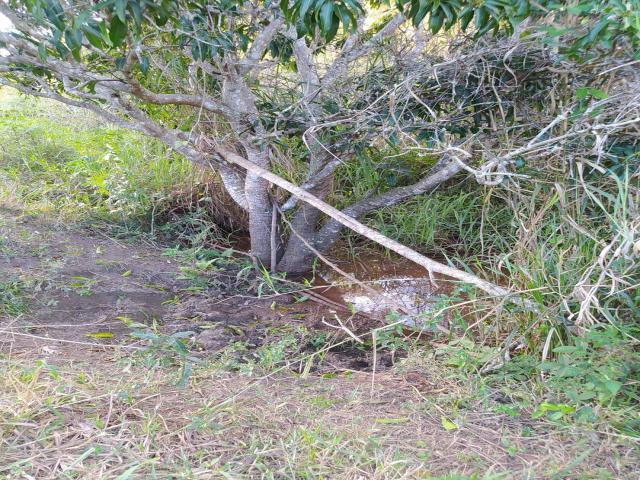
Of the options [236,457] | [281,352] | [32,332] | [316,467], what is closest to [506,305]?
[281,352]

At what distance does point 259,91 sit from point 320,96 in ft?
1.85

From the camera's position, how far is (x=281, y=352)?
95.4 inches

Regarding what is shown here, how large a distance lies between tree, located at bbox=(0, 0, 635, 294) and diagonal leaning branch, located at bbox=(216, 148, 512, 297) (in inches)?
1.8

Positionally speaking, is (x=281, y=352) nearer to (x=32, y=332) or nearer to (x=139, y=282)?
(x=32, y=332)

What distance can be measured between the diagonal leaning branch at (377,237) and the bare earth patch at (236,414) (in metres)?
0.44

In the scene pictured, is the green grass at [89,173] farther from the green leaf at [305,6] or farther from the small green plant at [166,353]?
the green leaf at [305,6]

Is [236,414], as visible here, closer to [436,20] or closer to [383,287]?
[436,20]

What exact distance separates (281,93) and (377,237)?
4.73 ft

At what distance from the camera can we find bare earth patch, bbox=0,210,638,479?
1521 mm

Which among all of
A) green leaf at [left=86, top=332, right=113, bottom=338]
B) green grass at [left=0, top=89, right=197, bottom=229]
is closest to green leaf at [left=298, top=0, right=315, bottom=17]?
green leaf at [left=86, top=332, right=113, bottom=338]

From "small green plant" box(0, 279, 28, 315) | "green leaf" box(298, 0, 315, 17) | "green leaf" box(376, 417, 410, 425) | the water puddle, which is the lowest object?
the water puddle

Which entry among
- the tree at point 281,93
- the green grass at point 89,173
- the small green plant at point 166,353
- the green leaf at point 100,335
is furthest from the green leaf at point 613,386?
the green grass at point 89,173

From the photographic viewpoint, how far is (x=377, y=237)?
2.78 metres

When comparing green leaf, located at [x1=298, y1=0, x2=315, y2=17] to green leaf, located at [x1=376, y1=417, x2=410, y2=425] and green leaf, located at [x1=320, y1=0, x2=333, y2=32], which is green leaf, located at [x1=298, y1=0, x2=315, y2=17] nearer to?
green leaf, located at [x1=320, y1=0, x2=333, y2=32]
